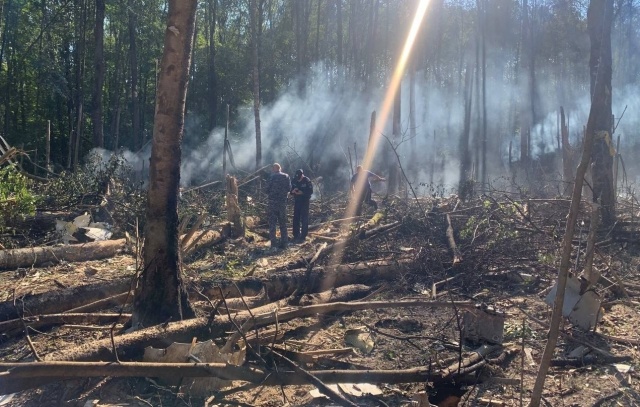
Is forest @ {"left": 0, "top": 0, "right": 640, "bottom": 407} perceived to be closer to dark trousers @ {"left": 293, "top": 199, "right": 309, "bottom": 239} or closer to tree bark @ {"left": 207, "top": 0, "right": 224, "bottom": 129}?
dark trousers @ {"left": 293, "top": 199, "right": 309, "bottom": 239}

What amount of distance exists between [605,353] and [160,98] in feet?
15.8

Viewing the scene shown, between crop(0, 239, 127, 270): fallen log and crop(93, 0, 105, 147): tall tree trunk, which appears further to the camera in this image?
crop(93, 0, 105, 147): tall tree trunk

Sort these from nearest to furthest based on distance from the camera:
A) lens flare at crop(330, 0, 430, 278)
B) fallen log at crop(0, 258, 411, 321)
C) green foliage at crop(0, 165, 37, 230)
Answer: fallen log at crop(0, 258, 411, 321), green foliage at crop(0, 165, 37, 230), lens flare at crop(330, 0, 430, 278)

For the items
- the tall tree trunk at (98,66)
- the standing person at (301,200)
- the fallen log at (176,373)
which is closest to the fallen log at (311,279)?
the fallen log at (176,373)

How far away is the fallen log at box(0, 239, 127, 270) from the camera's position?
28.1 feet

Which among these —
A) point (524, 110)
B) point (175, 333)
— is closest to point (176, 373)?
point (175, 333)

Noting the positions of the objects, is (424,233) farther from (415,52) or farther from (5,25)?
(415,52)

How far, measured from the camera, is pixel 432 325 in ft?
21.2

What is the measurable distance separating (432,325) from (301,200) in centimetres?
600

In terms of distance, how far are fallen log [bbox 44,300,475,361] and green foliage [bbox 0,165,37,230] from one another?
5.64 meters

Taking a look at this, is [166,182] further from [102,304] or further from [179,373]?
[179,373]

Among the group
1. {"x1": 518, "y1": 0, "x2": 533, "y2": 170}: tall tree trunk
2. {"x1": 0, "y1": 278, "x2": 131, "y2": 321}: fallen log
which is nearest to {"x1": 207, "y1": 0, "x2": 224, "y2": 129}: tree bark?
{"x1": 518, "y1": 0, "x2": 533, "y2": 170}: tall tree trunk

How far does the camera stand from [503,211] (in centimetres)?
981

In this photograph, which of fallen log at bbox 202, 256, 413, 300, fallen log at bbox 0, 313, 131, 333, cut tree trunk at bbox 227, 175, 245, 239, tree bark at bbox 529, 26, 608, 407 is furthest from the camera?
cut tree trunk at bbox 227, 175, 245, 239
